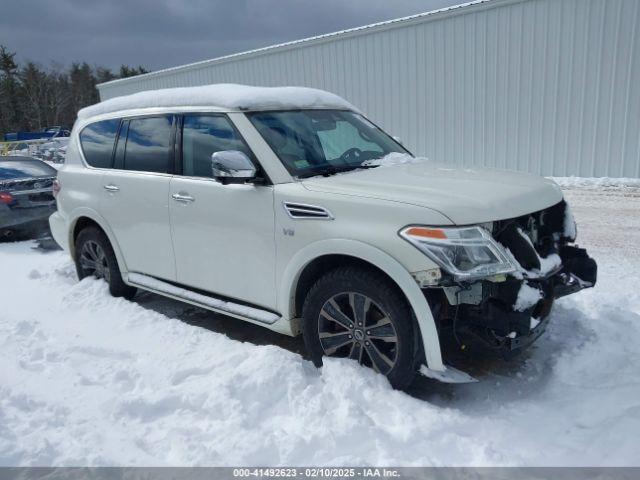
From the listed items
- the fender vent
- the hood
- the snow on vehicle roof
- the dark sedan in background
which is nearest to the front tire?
the fender vent

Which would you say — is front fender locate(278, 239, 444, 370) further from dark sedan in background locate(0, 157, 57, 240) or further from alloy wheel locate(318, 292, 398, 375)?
dark sedan in background locate(0, 157, 57, 240)

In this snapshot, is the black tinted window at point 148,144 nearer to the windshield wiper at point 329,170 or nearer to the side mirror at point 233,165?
the side mirror at point 233,165

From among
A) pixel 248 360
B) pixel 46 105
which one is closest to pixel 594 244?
pixel 248 360

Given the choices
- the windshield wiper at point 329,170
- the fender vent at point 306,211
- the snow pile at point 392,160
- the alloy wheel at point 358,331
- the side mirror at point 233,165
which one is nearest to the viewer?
the alloy wheel at point 358,331

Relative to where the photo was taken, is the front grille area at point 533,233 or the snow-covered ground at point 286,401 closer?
the snow-covered ground at point 286,401

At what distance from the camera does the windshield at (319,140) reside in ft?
12.9

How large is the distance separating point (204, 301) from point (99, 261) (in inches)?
71.1

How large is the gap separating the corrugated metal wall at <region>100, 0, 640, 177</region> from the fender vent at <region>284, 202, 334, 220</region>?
27.7ft

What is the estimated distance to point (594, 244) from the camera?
6789 mm

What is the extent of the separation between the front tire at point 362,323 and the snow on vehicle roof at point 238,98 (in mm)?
1548

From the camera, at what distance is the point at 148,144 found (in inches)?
189

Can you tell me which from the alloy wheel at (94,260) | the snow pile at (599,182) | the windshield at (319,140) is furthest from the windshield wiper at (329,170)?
the snow pile at (599,182)

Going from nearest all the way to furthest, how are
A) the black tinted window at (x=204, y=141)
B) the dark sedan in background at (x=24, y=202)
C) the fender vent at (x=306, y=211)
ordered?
the fender vent at (x=306, y=211)
the black tinted window at (x=204, y=141)
the dark sedan in background at (x=24, y=202)

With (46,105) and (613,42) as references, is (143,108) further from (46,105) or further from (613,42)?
(46,105)
